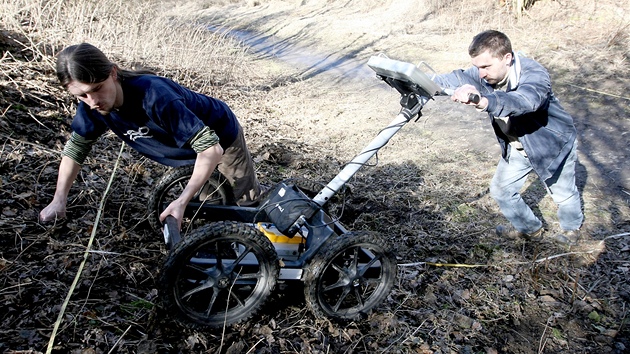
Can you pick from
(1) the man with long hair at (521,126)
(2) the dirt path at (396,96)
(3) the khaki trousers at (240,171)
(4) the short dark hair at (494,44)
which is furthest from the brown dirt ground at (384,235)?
(4) the short dark hair at (494,44)

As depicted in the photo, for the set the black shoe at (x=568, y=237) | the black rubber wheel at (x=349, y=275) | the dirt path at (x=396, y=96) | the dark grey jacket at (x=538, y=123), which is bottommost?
the dirt path at (x=396, y=96)

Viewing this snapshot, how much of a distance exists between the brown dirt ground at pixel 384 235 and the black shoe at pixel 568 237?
13 centimetres

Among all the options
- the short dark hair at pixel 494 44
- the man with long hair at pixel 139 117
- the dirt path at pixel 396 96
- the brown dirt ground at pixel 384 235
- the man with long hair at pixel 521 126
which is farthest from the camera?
the dirt path at pixel 396 96

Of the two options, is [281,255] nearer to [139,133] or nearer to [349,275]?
[349,275]

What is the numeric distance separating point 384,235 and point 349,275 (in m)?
1.44

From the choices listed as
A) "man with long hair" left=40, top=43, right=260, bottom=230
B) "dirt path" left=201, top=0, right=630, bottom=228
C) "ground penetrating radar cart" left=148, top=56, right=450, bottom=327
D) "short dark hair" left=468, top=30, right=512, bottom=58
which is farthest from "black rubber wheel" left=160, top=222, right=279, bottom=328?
"dirt path" left=201, top=0, right=630, bottom=228

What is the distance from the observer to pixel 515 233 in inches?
168

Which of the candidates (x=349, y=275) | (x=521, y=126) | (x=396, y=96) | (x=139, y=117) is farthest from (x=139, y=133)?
(x=396, y=96)

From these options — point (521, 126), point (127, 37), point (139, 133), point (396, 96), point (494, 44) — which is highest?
point (494, 44)

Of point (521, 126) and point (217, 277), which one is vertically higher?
point (521, 126)

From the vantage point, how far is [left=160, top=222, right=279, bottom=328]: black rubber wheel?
8.01 feet

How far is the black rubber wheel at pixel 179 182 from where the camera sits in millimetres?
3330

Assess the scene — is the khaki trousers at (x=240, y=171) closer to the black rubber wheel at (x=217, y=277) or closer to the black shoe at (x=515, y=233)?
the black rubber wheel at (x=217, y=277)

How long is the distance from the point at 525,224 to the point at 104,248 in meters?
3.57
